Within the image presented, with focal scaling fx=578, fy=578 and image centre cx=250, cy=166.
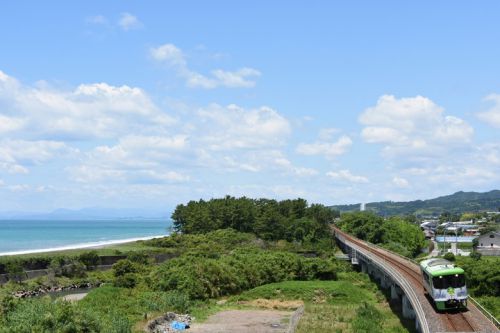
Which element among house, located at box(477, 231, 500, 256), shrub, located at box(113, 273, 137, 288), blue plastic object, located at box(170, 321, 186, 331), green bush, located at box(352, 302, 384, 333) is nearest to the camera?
green bush, located at box(352, 302, 384, 333)

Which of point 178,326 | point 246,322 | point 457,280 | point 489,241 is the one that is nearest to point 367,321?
point 246,322

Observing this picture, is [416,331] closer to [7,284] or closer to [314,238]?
[7,284]

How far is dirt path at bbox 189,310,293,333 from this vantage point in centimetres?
5331

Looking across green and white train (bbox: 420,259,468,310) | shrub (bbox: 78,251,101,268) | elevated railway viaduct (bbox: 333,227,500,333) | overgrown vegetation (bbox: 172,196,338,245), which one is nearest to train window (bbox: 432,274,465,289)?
green and white train (bbox: 420,259,468,310)

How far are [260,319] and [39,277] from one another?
40973mm

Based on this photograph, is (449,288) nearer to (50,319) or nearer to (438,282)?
(438,282)

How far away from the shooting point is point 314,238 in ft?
454

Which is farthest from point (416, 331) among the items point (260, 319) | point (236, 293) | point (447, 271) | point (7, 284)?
point (7, 284)

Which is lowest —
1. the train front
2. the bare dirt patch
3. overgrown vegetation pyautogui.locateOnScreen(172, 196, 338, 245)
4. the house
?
the bare dirt patch

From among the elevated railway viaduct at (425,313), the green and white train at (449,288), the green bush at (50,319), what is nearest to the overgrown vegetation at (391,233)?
the elevated railway viaduct at (425,313)

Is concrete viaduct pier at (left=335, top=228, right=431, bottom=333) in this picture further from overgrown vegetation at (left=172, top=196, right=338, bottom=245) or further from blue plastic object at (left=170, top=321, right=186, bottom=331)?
overgrown vegetation at (left=172, top=196, right=338, bottom=245)

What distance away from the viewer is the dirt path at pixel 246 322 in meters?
53.3

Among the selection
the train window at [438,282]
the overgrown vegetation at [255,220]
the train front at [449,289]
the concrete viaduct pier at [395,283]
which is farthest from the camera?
the overgrown vegetation at [255,220]

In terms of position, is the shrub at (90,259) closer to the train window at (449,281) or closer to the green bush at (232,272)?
the green bush at (232,272)
